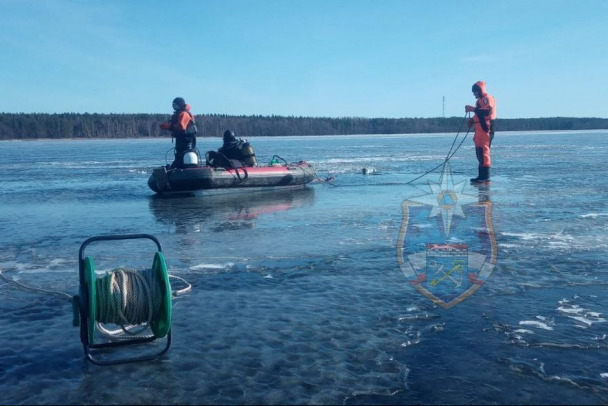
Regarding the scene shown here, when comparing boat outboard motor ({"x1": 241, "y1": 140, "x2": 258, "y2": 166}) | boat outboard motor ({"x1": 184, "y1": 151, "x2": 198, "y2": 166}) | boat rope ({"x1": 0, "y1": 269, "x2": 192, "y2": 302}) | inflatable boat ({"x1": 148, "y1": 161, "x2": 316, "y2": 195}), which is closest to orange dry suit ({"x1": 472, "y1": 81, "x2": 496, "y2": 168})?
inflatable boat ({"x1": 148, "y1": 161, "x2": 316, "y2": 195})

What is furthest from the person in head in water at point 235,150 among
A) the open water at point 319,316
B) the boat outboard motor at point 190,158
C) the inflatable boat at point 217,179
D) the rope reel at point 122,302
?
the rope reel at point 122,302

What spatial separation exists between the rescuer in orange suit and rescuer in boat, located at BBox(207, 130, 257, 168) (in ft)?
18.8

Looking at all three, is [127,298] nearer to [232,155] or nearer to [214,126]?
[232,155]

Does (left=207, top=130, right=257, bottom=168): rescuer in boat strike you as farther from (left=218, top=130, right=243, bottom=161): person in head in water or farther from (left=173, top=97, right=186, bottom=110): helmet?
(left=173, top=97, right=186, bottom=110): helmet

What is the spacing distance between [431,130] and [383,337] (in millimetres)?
116096

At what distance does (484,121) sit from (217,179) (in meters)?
6.96

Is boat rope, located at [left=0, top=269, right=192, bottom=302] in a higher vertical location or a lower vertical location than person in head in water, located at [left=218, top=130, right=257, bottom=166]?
lower

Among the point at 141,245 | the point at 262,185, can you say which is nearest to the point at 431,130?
the point at 262,185

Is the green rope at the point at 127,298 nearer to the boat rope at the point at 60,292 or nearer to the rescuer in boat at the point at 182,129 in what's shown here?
the boat rope at the point at 60,292

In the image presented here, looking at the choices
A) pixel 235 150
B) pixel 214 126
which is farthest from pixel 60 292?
pixel 214 126

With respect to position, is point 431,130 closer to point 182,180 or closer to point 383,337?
point 182,180

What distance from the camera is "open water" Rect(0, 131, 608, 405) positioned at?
4.12 meters

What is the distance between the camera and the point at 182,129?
49.1 ft

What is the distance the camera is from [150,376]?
4.32 m
